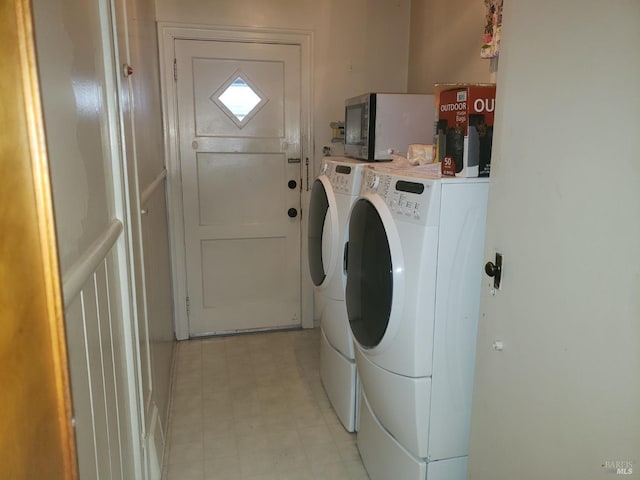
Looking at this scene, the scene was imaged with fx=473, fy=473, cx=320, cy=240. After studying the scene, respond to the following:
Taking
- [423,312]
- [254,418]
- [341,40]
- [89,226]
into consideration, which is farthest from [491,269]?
[341,40]

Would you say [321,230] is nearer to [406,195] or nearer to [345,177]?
[345,177]

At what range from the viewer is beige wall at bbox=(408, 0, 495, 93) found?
224 centimetres

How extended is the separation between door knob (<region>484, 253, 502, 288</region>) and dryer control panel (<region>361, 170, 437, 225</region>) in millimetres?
211

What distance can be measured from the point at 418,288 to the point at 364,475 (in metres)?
0.92

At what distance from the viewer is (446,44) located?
2.54 metres

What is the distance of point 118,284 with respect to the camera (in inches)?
50.8

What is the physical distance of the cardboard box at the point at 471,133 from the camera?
135cm

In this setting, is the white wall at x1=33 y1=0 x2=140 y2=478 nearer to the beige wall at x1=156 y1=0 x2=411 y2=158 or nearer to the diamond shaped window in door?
the diamond shaped window in door

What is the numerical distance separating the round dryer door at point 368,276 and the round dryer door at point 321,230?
0.14 m

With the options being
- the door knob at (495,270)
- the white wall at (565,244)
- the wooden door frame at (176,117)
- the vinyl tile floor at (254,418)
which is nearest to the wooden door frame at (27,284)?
the white wall at (565,244)

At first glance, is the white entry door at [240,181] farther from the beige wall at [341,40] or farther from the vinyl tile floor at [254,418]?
the vinyl tile floor at [254,418]

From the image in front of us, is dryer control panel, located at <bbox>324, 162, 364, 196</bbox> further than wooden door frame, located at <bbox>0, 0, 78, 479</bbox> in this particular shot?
Yes

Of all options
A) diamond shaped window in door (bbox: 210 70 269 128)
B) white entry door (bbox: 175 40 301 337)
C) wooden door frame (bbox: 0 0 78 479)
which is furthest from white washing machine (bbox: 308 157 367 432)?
wooden door frame (bbox: 0 0 78 479)

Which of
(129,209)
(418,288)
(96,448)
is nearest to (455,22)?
(418,288)
